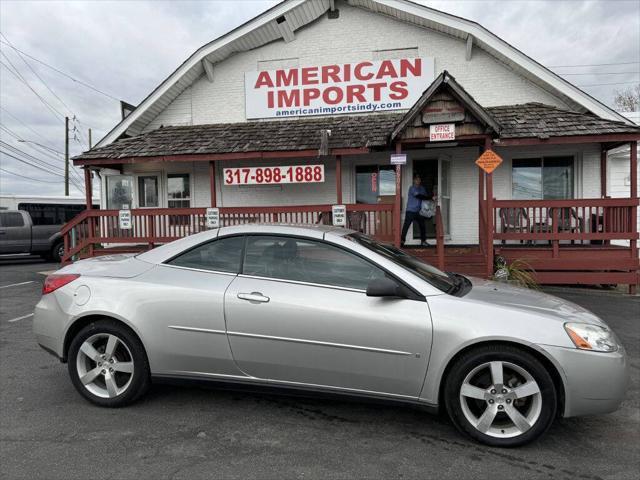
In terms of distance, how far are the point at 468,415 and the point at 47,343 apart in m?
3.29

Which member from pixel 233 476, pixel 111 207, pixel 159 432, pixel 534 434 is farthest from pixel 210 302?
pixel 111 207

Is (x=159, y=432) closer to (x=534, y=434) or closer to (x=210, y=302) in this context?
(x=210, y=302)

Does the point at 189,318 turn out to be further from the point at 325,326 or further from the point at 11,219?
the point at 11,219

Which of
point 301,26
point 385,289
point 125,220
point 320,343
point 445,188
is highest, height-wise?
point 301,26

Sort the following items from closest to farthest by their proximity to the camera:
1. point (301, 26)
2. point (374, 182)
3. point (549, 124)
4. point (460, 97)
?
point (460, 97), point (549, 124), point (374, 182), point (301, 26)

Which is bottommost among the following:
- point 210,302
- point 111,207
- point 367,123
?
point 210,302

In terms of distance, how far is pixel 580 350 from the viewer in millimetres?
3047

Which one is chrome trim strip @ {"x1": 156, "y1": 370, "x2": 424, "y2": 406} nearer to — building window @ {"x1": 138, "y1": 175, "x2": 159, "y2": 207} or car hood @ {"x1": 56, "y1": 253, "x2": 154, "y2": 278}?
car hood @ {"x1": 56, "y1": 253, "x2": 154, "y2": 278}

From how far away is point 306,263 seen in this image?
3592 mm

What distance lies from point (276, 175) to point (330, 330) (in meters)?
8.11

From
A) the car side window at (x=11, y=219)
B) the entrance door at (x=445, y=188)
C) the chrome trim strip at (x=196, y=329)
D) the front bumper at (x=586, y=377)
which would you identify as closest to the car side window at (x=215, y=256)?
the chrome trim strip at (x=196, y=329)

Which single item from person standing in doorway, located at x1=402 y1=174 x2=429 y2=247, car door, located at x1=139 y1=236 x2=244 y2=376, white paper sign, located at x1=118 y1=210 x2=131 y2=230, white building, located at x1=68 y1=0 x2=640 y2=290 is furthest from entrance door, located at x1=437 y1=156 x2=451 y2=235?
car door, located at x1=139 y1=236 x2=244 y2=376

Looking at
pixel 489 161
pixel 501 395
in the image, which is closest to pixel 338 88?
pixel 489 161

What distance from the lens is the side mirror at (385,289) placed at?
3.20 metres
